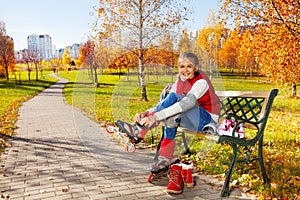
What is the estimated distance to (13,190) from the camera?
Answer: 3646 mm

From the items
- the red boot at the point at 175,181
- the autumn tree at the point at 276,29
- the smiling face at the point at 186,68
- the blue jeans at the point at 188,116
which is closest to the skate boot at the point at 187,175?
the red boot at the point at 175,181

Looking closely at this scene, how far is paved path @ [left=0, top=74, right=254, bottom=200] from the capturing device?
3.50 m

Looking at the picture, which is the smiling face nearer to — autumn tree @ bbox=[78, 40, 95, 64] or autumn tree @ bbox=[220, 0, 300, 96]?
autumn tree @ bbox=[220, 0, 300, 96]

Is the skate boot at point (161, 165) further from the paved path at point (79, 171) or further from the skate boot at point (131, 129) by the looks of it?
the skate boot at point (131, 129)

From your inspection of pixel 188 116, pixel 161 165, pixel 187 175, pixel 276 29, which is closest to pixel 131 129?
pixel 161 165

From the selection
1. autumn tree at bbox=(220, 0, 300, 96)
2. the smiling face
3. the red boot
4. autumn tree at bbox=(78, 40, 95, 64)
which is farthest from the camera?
Result: autumn tree at bbox=(78, 40, 95, 64)

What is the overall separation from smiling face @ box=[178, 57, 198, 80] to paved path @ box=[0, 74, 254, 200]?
1289mm

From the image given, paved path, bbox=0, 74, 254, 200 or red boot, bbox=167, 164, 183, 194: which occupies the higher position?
red boot, bbox=167, 164, 183, 194

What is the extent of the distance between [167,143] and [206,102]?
25.1 inches

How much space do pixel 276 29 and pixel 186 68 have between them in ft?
24.5

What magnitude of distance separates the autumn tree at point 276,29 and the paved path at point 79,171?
6.23 m

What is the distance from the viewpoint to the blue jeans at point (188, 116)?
135 inches

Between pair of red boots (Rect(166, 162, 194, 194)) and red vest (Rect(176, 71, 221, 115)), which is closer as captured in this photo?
pair of red boots (Rect(166, 162, 194, 194))

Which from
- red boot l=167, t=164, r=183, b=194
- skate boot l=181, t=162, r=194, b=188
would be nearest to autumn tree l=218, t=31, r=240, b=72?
skate boot l=181, t=162, r=194, b=188
